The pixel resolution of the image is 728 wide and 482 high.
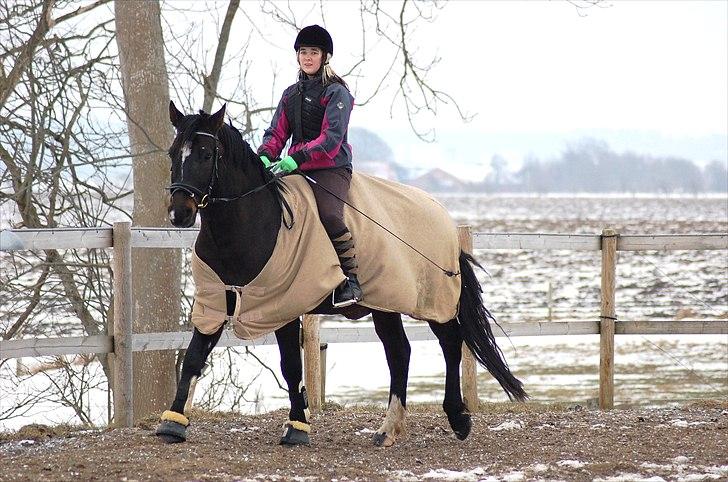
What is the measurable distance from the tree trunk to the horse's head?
10.3 feet

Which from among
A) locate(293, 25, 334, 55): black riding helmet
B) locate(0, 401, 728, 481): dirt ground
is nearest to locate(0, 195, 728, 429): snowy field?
locate(0, 401, 728, 481): dirt ground

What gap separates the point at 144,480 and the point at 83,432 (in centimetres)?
201

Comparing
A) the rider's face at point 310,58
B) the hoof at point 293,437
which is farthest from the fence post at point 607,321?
the rider's face at point 310,58

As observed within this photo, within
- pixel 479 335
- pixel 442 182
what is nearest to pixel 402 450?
pixel 479 335

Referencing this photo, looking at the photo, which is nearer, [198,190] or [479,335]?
[198,190]

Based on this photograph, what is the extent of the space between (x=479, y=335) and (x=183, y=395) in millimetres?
2137

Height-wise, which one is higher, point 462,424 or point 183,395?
point 183,395

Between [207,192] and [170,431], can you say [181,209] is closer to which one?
[207,192]

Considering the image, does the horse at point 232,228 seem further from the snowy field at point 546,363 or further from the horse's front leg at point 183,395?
the snowy field at point 546,363

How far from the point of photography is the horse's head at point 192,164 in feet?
16.8

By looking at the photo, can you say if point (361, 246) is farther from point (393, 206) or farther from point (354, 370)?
point (354, 370)

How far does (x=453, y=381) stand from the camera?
6598 mm

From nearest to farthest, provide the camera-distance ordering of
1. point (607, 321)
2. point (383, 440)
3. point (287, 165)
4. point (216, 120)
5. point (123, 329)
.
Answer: point (216, 120), point (287, 165), point (383, 440), point (123, 329), point (607, 321)

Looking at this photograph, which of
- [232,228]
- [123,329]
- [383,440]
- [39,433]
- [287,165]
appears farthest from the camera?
[123,329]
